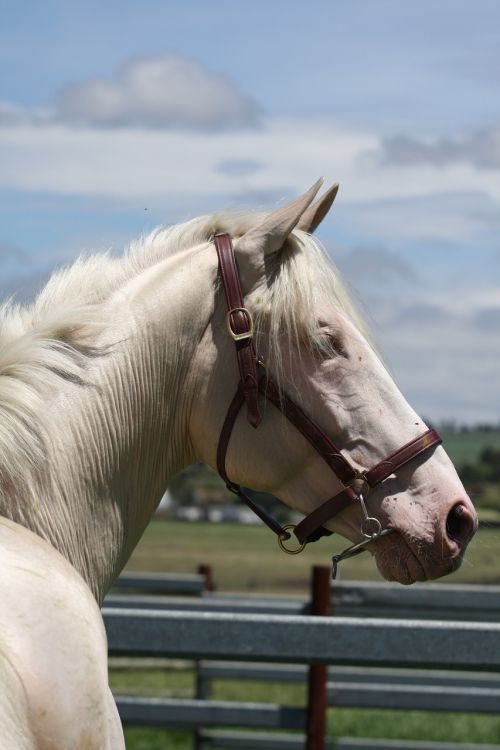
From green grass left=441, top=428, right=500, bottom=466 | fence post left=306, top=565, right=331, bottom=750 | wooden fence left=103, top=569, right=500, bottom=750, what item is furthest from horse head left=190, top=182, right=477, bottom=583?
green grass left=441, top=428, right=500, bottom=466

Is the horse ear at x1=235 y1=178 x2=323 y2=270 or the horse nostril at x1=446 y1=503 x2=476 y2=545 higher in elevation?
the horse ear at x1=235 y1=178 x2=323 y2=270

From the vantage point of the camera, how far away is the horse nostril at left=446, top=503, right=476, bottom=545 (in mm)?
A: 3379

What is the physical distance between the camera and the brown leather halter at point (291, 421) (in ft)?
11.1

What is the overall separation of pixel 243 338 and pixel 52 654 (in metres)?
1.20

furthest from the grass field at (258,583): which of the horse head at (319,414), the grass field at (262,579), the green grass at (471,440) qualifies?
the green grass at (471,440)

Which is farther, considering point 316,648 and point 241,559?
point 241,559

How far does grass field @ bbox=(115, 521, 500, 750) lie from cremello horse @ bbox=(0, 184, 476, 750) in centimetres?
37

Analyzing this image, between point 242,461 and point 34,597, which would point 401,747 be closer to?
point 242,461

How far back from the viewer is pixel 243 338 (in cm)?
339

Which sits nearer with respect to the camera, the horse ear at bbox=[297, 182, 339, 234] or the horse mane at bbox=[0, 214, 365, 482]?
the horse mane at bbox=[0, 214, 365, 482]

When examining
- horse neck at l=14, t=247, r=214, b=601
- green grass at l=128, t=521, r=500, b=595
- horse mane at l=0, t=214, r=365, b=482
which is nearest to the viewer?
horse mane at l=0, t=214, r=365, b=482

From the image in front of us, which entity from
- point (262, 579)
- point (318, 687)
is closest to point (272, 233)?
point (318, 687)

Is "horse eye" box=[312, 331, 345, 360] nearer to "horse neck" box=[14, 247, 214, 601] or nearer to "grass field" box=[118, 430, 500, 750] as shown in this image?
"horse neck" box=[14, 247, 214, 601]

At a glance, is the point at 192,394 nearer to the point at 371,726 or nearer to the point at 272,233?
the point at 272,233
